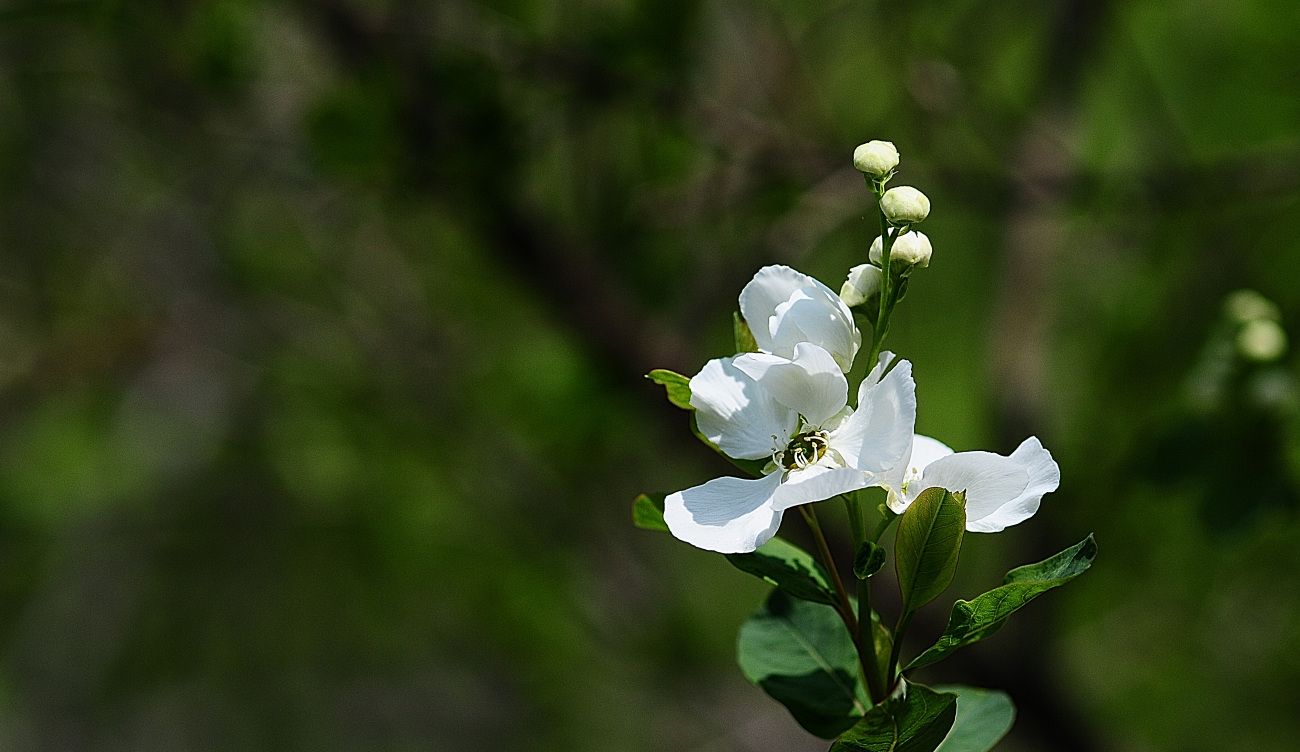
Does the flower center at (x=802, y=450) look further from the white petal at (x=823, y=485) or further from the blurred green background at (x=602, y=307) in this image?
the blurred green background at (x=602, y=307)

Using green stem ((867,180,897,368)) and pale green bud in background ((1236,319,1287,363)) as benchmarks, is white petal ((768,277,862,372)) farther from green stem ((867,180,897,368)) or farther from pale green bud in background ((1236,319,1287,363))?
pale green bud in background ((1236,319,1287,363))

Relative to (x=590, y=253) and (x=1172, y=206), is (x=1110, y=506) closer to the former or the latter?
(x=1172, y=206)

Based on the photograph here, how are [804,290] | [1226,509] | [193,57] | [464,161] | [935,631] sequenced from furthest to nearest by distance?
[935,631], [193,57], [464,161], [1226,509], [804,290]

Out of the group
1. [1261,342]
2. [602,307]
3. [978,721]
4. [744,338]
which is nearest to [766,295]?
[744,338]

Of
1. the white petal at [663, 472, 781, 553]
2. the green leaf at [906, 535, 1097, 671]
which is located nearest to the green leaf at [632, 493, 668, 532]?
the white petal at [663, 472, 781, 553]

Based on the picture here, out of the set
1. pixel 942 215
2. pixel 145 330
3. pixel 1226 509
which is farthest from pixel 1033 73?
pixel 145 330

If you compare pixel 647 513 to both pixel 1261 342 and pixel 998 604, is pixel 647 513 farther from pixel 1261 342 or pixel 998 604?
pixel 1261 342
